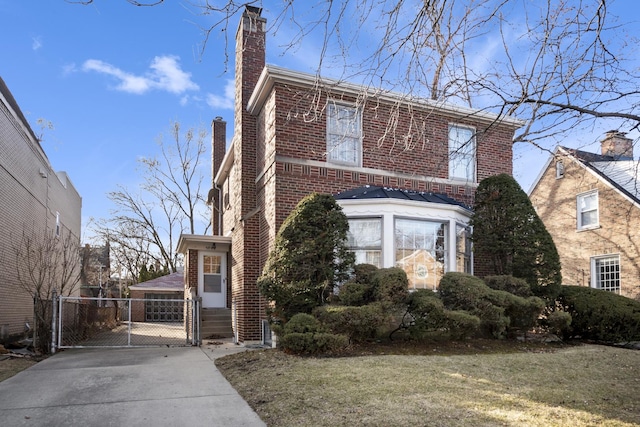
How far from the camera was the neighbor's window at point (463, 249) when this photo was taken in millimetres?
11873

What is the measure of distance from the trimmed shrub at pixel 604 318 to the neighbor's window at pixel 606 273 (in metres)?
8.27

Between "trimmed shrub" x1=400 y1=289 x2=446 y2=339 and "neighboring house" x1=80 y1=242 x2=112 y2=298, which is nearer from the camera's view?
"trimmed shrub" x1=400 y1=289 x2=446 y2=339

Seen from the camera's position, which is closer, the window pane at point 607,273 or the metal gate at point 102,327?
the metal gate at point 102,327

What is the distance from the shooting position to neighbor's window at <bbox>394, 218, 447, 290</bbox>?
11.1 metres

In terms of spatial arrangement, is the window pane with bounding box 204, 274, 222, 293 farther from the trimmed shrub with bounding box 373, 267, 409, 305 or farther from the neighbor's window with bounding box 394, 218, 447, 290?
the trimmed shrub with bounding box 373, 267, 409, 305

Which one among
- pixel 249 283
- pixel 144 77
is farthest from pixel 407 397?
pixel 144 77

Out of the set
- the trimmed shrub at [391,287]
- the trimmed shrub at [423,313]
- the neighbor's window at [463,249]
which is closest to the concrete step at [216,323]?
the trimmed shrub at [423,313]

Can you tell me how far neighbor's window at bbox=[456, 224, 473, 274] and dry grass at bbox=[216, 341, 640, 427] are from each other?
313 centimetres

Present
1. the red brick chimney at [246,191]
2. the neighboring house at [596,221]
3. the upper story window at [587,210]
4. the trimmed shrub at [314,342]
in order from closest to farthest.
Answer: the trimmed shrub at [314,342] → the red brick chimney at [246,191] → the neighboring house at [596,221] → the upper story window at [587,210]

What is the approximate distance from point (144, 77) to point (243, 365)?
9.54 m

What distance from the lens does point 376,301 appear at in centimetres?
915

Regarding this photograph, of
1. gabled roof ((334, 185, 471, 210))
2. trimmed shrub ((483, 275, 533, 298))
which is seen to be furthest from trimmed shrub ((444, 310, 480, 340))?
gabled roof ((334, 185, 471, 210))

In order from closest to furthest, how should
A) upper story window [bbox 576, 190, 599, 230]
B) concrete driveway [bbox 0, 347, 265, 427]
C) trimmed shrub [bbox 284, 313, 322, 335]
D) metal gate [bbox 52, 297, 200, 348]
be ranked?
concrete driveway [bbox 0, 347, 265, 427], trimmed shrub [bbox 284, 313, 322, 335], metal gate [bbox 52, 297, 200, 348], upper story window [bbox 576, 190, 599, 230]

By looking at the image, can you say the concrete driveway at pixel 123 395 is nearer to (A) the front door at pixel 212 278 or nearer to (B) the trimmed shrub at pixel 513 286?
(A) the front door at pixel 212 278
